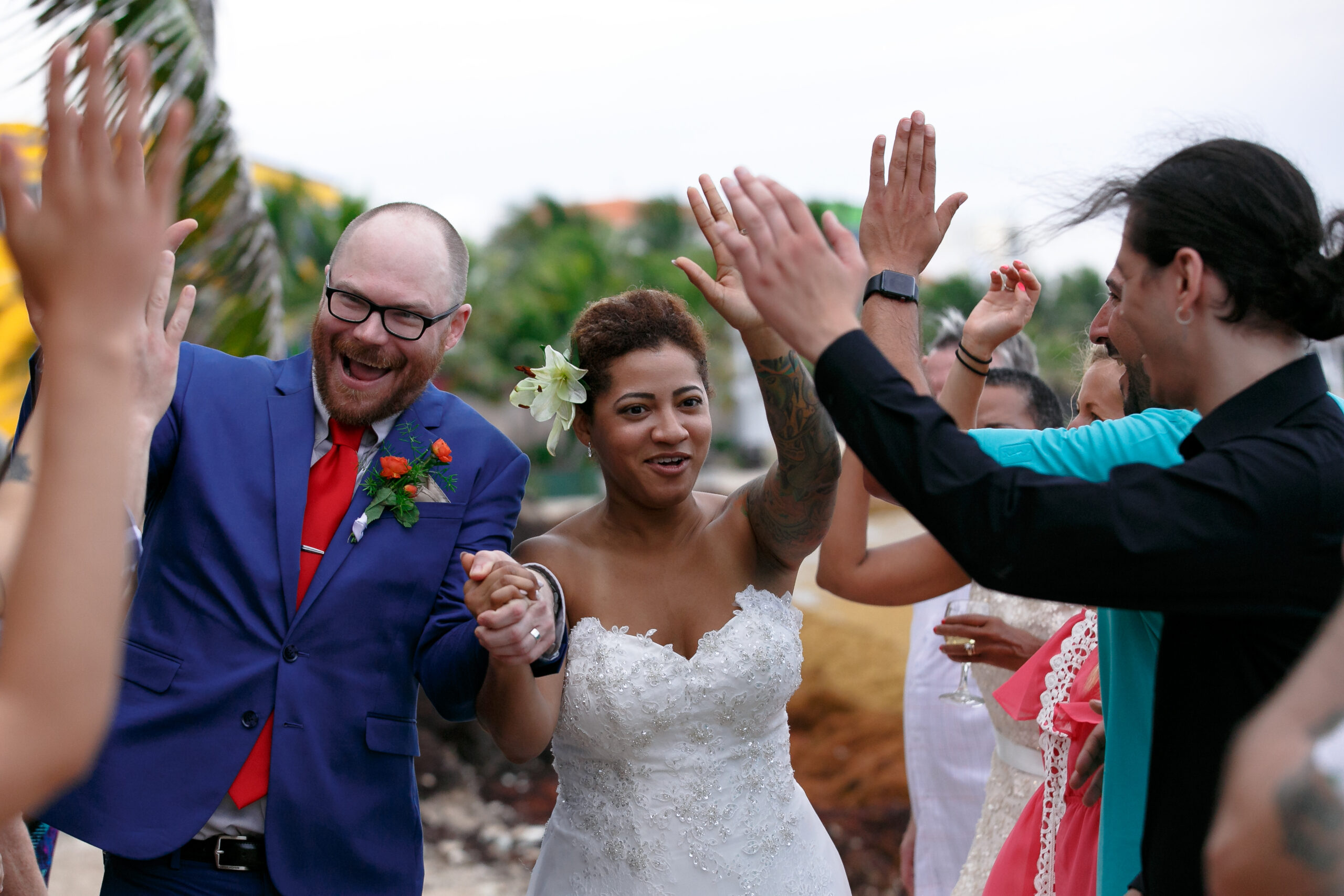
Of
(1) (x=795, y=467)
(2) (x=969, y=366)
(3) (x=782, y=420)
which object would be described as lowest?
(1) (x=795, y=467)

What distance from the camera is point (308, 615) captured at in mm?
2982

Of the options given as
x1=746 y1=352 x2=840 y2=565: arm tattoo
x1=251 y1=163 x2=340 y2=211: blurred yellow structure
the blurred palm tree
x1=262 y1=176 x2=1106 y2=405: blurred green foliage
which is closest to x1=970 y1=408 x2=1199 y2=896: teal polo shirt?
x1=746 y1=352 x2=840 y2=565: arm tattoo

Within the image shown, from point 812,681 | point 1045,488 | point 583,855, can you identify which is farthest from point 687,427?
point 812,681

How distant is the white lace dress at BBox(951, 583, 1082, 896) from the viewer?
4059 millimetres

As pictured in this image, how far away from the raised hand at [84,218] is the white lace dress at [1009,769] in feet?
11.1

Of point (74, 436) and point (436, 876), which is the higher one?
point (74, 436)

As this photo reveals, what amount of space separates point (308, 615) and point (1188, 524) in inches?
88.6

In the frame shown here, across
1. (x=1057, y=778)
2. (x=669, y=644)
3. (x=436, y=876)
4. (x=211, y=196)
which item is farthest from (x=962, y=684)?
(x=436, y=876)

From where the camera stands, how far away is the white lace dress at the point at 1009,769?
4.06 meters

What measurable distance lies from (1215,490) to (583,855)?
227 centimetres

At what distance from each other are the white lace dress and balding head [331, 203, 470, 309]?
2215mm

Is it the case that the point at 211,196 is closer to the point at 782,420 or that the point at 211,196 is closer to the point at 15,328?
the point at 15,328

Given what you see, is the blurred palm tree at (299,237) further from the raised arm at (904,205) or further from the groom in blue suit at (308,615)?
the raised arm at (904,205)

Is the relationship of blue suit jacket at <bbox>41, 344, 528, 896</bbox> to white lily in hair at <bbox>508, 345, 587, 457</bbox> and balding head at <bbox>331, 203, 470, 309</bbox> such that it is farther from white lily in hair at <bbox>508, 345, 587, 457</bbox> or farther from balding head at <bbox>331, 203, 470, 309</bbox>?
balding head at <bbox>331, 203, 470, 309</bbox>
